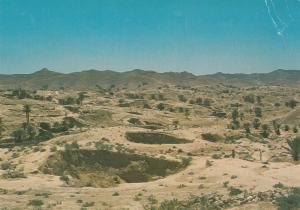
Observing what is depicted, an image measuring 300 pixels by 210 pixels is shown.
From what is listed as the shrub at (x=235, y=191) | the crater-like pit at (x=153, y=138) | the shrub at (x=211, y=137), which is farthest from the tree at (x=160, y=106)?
the shrub at (x=235, y=191)

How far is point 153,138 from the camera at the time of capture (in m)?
75.1

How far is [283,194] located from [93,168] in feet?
87.9

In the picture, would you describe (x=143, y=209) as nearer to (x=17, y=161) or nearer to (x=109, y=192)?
(x=109, y=192)

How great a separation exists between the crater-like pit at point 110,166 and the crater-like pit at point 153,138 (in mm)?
18418

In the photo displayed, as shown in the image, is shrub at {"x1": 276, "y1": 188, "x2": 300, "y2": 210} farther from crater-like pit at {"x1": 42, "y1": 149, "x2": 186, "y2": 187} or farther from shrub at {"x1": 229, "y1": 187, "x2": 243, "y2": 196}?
crater-like pit at {"x1": 42, "y1": 149, "x2": 186, "y2": 187}

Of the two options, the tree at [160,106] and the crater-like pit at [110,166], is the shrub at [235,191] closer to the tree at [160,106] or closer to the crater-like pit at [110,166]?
the crater-like pit at [110,166]

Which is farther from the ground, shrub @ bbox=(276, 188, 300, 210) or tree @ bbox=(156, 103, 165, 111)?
shrub @ bbox=(276, 188, 300, 210)

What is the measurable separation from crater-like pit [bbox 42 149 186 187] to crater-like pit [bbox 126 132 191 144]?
725 inches

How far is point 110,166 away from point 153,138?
2279 cm

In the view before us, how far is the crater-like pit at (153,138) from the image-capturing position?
73.2 meters

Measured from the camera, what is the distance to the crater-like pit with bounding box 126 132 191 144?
240ft

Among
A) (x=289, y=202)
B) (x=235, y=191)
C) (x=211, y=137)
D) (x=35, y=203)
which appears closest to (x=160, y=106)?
(x=211, y=137)

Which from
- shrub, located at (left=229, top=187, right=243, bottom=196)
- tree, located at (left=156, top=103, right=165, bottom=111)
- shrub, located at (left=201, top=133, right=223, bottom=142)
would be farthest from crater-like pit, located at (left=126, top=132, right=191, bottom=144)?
tree, located at (left=156, top=103, right=165, bottom=111)

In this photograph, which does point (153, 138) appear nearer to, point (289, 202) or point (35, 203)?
point (35, 203)
